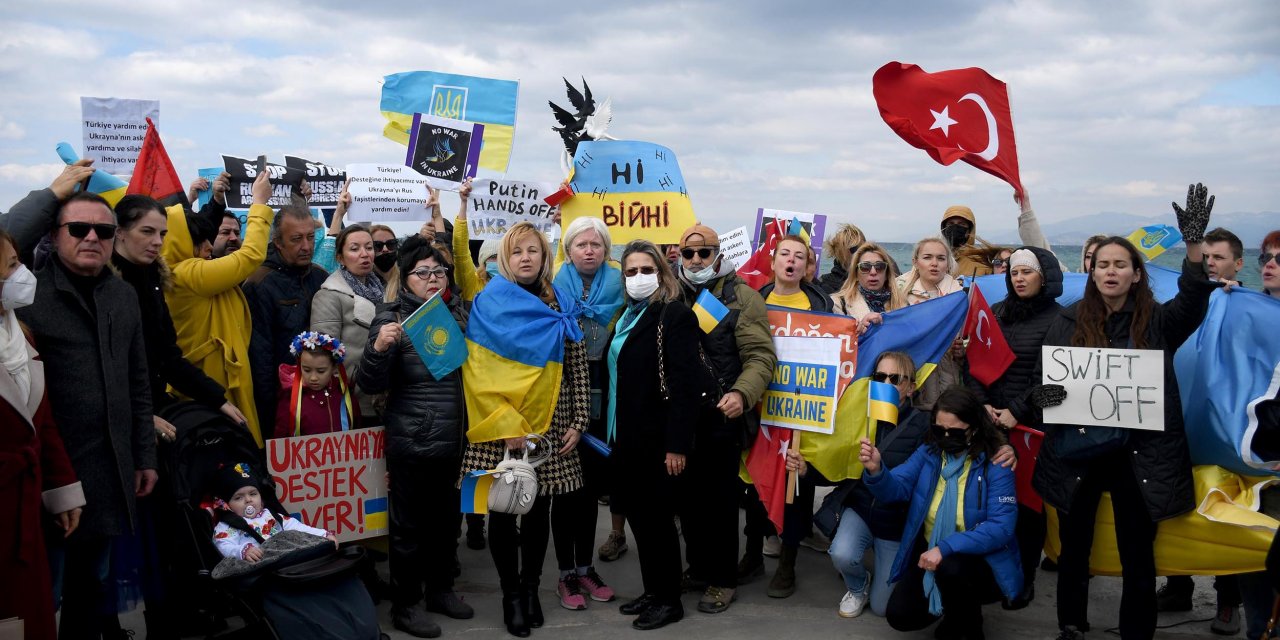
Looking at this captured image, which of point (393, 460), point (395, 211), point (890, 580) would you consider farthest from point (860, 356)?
point (395, 211)

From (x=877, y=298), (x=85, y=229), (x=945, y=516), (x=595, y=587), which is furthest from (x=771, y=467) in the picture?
(x=85, y=229)

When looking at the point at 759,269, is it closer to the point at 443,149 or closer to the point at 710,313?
the point at 710,313

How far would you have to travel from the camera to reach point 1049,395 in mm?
5184

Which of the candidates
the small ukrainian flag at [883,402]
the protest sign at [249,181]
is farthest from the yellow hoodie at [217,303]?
the small ukrainian flag at [883,402]

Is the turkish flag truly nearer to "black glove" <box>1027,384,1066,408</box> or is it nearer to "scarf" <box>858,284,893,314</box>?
"scarf" <box>858,284,893,314</box>

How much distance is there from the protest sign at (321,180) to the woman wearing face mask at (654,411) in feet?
10.3

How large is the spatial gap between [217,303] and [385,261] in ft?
3.96

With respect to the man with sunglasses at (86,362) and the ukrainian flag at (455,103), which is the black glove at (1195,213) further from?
the man with sunglasses at (86,362)

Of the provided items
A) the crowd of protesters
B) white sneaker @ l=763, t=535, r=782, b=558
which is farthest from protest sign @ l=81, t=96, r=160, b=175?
white sneaker @ l=763, t=535, r=782, b=558

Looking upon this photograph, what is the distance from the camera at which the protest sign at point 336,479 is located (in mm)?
5668

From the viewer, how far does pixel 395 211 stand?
727 centimetres

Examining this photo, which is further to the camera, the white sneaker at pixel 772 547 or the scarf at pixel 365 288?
the white sneaker at pixel 772 547

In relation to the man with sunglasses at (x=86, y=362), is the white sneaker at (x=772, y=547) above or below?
below

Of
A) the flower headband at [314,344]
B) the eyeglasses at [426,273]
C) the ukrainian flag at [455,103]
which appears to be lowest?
the flower headband at [314,344]
